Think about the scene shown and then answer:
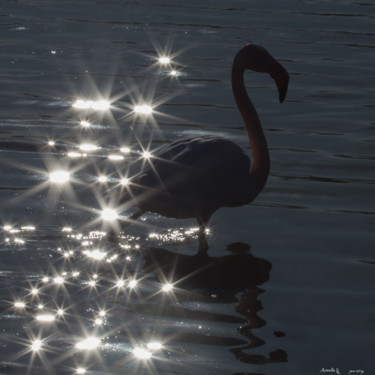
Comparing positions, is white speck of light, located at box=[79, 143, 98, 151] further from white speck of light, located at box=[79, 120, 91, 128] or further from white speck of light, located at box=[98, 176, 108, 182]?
white speck of light, located at box=[98, 176, 108, 182]

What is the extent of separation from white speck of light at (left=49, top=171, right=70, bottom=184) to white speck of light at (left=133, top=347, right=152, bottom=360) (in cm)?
367

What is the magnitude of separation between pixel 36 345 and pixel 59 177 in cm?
369

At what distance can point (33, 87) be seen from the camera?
13.2m

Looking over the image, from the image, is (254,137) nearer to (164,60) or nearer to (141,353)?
(141,353)

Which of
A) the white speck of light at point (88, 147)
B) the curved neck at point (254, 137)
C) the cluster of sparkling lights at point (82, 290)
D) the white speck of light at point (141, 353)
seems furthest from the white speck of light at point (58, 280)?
the white speck of light at point (88, 147)

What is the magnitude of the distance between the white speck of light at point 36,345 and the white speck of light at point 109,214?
2.44m

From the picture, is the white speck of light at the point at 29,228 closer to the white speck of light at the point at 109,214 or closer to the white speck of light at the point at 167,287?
the white speck of light at the point at 109,214

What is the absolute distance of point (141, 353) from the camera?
636 cm

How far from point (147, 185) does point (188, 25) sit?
8.90 meters

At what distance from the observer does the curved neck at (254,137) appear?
848 cm

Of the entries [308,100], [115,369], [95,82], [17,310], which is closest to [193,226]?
[17,310]

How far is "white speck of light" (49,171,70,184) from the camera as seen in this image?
9839 millimetres

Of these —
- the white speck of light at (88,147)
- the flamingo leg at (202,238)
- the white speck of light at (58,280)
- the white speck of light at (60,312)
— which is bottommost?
the white speck of light at (60,312)
